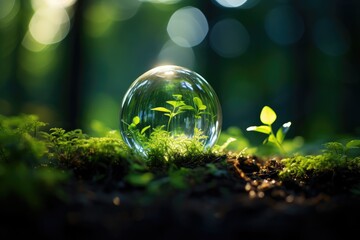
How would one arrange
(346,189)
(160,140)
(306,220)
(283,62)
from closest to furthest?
(306,220) → (346,189) → (160,140) → (283,62)

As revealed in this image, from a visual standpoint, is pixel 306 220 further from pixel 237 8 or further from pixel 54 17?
pixel 54 17

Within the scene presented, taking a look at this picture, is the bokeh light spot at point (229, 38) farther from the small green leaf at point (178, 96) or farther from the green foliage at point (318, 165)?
the green foliage at point (318, 165)

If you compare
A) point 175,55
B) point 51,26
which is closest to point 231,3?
point 175,55

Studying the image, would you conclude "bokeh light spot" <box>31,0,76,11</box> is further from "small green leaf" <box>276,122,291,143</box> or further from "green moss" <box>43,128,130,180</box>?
"small green leaf" <box>276,122,291,143</box>

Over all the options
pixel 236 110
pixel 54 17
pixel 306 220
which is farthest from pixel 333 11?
pixel 54 17

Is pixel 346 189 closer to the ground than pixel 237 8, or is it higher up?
closer to the ground

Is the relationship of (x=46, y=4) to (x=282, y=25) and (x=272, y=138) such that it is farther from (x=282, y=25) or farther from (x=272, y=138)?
(x=272, y=138)
